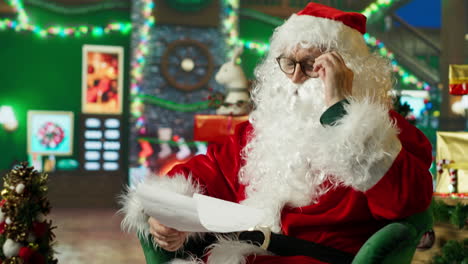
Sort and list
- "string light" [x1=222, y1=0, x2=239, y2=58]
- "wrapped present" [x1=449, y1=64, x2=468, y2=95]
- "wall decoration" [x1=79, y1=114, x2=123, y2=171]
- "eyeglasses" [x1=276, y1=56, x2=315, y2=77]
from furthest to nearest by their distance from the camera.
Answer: "string light" [x1=222, y1=0, x2=239, y2=58]
"wall decoration" [x1=79, y1=114, x2=123, y2=171]
"wrapped present" [x1=449, y1=64, x2=468, y2=95]
"eyeglasses" [x1=276, y1=56, x2=315, y2=77]

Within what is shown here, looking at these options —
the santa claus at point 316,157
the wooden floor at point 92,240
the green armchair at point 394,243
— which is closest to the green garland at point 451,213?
the santa claus at point 316,157

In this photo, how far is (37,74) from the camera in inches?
340

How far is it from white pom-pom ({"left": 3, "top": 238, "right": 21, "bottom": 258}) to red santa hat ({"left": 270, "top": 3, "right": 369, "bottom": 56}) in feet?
3.96

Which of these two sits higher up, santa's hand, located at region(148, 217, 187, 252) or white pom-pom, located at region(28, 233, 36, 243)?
santa's hand, located at region(148, 217, 187, 252)

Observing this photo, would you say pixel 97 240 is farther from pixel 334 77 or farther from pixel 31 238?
pixel 334 77

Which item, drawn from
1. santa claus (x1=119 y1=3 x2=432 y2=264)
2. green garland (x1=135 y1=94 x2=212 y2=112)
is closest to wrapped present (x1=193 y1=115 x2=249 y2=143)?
santa claus (x1=119 y1=3 x2=432 y2=264)

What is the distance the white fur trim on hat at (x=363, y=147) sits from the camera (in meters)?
1.63

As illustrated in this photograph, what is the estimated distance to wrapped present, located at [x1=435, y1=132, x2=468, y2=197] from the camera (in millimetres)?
3225

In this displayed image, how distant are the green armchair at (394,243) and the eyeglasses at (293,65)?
60 centimetres

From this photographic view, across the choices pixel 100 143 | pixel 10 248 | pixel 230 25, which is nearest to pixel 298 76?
pixel 10 248

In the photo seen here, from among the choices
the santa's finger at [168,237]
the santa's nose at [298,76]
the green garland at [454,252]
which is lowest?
the green garland at [454,252]

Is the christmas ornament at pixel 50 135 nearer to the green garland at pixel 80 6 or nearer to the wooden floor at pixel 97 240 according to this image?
the wooden floor at pixel 97 240

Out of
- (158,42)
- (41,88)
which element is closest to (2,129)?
(41,88)

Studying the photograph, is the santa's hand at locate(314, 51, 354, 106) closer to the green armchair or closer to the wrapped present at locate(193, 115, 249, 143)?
the green armchair
